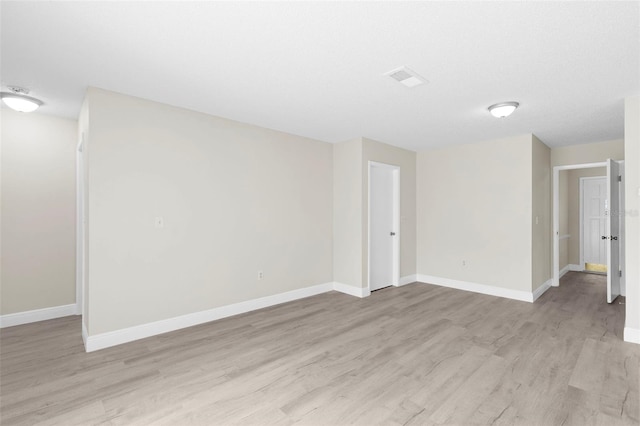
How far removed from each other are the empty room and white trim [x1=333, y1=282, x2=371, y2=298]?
0.04m

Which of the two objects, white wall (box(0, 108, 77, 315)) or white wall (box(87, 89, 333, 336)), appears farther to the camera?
white wall (box(0, 108, 77, 315))

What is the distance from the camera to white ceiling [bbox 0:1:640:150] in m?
1.86

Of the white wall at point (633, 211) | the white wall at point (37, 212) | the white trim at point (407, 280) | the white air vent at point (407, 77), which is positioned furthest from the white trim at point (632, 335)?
the white wall at point (37, 212)

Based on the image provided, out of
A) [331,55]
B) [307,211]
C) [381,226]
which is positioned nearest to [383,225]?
[381,226]

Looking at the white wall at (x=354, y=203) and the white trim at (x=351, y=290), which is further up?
the white wall at (x=354, y=203)

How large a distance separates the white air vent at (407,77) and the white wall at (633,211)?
7.56 feet

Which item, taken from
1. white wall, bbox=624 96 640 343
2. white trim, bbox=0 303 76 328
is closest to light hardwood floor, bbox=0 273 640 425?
white trim, bbox=0 303 76 328

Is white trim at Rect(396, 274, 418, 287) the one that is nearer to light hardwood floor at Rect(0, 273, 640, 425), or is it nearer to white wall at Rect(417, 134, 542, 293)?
white wall at Rect(417, 134, 542, 293)

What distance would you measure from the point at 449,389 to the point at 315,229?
3.13 metres

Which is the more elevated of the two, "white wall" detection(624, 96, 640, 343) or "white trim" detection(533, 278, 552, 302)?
"white wall" detection(624, 96, 640, 343)

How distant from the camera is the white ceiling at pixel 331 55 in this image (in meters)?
1.86

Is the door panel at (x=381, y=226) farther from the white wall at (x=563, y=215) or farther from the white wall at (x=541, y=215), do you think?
the white wall at (x=563, y=215)

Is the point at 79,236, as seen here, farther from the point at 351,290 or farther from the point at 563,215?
the point at 563,215

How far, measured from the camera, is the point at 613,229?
452 centimetres
